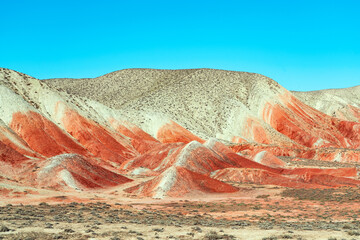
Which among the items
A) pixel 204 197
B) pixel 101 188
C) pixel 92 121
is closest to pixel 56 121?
pixel 92 121

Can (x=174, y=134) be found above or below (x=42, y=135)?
above

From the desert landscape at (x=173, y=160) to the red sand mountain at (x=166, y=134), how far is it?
0.26 metres

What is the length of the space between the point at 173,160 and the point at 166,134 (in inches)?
1341

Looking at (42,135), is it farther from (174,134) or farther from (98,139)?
(174,134)

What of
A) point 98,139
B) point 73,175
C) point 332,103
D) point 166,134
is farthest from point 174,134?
point 332,103

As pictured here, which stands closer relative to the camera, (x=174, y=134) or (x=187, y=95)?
(x=174, y=134)

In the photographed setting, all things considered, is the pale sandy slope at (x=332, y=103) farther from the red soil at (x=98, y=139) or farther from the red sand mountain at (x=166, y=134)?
the red soil at (x=98, y=139)

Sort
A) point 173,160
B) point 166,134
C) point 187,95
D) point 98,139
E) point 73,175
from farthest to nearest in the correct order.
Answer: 1. point 187,95
2. point 166,134
3. point 98,139
4. point 173,160
5. point 73,175

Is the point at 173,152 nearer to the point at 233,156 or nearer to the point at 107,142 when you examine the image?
the point at 233,156

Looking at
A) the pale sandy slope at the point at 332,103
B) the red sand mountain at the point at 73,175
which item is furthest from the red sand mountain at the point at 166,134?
the pale sandy slope at the point at 332,103

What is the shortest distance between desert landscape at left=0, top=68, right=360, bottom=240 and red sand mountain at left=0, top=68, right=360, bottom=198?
0.26 meters

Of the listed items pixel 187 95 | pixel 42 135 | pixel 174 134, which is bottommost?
pixel 42 135

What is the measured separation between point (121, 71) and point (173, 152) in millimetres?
89214

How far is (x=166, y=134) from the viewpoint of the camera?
98.1m
